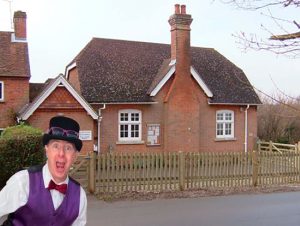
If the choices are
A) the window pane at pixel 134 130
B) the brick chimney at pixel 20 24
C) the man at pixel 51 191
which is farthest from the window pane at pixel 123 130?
Answer: the man at pixel 51 191

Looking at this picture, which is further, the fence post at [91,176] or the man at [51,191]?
the fence post at [91,176]

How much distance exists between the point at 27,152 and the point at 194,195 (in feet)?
18.8

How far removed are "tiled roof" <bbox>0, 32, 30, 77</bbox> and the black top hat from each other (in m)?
19.2

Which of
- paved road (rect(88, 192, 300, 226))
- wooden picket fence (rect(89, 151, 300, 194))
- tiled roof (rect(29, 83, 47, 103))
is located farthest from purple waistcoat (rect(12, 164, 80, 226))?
tiled roof (rect(29, 83, 47, 103))

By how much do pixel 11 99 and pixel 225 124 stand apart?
42.3 feet

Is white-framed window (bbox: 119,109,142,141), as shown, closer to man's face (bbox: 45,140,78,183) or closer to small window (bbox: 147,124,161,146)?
small window (bbox: 147,124,161,146)

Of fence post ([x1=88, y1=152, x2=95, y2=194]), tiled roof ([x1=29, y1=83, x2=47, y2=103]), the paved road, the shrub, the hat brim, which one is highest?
tiled roof ([x1=29, y1=83, x2=47, y2=103])

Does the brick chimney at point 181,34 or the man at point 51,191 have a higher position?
the brick chimney at point 181,34

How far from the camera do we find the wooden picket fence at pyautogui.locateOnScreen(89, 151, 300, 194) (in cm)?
1489

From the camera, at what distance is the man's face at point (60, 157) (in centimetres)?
311

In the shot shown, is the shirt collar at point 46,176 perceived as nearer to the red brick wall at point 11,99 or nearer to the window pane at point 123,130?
the red brick wall at point 11,99

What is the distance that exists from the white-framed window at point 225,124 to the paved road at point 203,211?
495 inches

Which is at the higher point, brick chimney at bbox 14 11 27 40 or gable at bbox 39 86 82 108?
brick chimney at bbox 14 11 27 40

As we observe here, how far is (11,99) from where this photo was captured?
2159 centimetres
